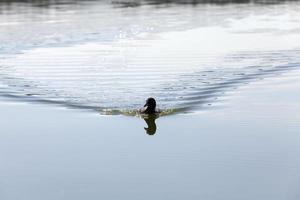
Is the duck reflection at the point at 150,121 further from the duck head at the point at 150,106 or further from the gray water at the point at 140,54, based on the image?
the gray water at the point at 140,54

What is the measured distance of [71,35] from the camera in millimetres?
35875

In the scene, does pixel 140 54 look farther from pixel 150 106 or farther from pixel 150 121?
pixel 150 106

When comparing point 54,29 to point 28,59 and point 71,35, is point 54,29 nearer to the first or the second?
point 71,35

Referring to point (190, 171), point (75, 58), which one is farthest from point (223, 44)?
point (190, 171)

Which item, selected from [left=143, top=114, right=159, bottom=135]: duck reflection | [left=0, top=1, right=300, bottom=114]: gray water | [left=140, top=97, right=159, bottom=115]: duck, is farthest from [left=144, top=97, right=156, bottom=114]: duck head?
[left=0, top=1, right=300, bottom=114]: gray water

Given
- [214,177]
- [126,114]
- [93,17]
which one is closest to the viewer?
[214,177]

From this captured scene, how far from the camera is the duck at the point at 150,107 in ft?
64.4

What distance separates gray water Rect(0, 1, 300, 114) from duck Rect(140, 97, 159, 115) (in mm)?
890

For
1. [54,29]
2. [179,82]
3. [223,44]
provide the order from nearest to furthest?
[179,82], [223,44], [54,29]

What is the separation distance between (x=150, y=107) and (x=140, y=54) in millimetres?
10067

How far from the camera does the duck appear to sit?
19.6m

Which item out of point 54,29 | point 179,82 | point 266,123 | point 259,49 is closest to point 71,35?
point 54,29

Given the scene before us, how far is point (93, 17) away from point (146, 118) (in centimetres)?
2556

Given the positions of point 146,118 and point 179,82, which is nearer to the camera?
point 146,118
